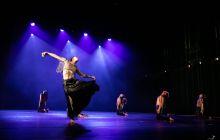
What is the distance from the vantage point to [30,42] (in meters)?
26.3

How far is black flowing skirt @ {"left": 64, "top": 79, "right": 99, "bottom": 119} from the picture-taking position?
9453 millimetres

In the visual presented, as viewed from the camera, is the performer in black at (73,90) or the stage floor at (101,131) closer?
the stage floor at (101,131)

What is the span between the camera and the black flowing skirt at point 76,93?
9.45m

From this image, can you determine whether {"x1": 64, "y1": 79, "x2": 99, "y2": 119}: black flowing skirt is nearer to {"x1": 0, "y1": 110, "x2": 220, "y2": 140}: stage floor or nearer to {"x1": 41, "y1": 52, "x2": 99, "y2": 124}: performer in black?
{"x1": 41, "y1": 52, "x2": 99, "y2": 124}: performer in black

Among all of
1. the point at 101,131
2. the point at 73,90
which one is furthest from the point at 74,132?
the point at 73,90

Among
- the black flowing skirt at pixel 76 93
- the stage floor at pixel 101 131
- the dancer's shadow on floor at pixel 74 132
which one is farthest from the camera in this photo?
the black flowing skirt at pixel 76 93

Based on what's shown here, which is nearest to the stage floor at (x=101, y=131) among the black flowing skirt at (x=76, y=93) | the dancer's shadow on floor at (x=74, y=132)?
the dancer's shadow on floor at (x=74, y=132)

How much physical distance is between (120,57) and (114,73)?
1460mm

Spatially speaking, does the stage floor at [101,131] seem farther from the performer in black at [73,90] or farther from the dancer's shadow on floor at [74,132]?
the performer in black at [73,90]

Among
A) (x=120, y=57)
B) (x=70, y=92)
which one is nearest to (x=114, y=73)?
(x=120, y=57)

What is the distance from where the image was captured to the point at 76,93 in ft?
31.1

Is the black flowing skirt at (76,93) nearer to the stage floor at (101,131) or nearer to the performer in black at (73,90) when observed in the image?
the performer in black at (73,90)

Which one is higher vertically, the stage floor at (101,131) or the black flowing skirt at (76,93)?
the black flowing skirt at (76,93)

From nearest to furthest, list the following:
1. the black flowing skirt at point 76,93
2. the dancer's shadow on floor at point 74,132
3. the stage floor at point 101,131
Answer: the stage floor at point 101,131 < the dancer's shadow on floor at point 74,132 < the black flowing skirt at point 76,93
